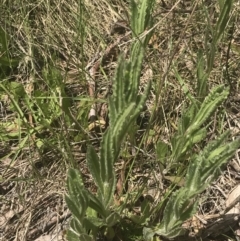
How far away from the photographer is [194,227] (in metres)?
1.49

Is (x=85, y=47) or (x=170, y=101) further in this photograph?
(x=85, y=47)

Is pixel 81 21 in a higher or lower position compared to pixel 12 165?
higher

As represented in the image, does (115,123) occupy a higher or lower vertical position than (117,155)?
higher

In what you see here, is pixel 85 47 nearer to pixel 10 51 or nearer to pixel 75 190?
pixel 10 51

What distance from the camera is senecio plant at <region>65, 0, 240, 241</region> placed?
3.66 ft

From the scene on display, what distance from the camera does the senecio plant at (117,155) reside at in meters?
1.11

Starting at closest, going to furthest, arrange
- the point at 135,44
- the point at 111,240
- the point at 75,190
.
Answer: the point at 75,190 < the point at 135,44 < the point at 111,240

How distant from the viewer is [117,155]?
1193mm

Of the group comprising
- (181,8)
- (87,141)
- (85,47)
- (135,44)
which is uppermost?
(135,44)

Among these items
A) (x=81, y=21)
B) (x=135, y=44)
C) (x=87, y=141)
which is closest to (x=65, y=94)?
(x=87, y=141)

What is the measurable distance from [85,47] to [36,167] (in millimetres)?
498

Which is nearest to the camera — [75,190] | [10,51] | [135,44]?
[75,190]

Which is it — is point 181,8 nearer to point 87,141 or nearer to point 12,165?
point 87,141

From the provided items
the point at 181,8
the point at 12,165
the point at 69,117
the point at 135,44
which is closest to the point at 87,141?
the point at 69,117
